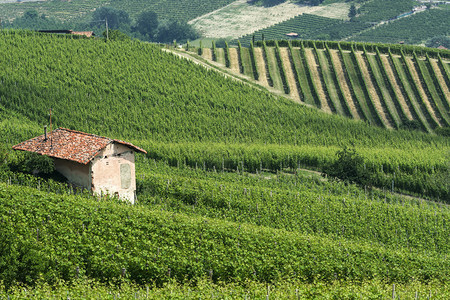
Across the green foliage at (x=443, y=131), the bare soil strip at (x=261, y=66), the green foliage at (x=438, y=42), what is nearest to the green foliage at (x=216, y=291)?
the green foliage at (x=443, y=131)

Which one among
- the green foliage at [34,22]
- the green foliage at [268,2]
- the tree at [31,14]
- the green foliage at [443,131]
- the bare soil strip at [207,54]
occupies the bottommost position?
the green foliage at [443,131]

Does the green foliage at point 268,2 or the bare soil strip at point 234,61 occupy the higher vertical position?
the green foliage at point 268,2

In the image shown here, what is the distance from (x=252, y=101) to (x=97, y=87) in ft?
64.7

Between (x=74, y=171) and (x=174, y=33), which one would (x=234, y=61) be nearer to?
(x=74, y=171)

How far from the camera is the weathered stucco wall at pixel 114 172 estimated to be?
4409cm

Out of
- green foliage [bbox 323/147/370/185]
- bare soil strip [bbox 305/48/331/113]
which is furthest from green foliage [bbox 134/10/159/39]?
green foliage [bbox 323/147/370/185]

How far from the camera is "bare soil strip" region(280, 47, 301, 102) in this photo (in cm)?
9206

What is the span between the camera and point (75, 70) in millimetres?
82500

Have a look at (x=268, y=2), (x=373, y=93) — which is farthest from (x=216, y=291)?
(x=268, y=2)

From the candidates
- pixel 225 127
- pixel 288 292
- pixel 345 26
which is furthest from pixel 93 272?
pixel 345 26

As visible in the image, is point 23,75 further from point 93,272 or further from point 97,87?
point 93,272

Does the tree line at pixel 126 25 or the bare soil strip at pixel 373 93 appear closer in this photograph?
the bare soil strip at pixel 373 93

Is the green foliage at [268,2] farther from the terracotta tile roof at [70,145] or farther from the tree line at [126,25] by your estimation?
the terracotta tile roof at [70,145]

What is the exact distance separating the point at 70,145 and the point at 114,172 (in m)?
3.71
